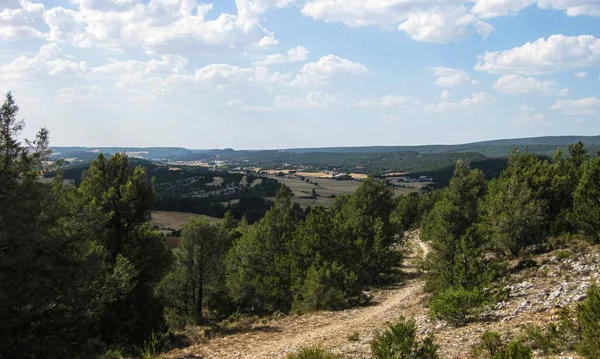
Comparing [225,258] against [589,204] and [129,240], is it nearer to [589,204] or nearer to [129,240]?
[129,240]

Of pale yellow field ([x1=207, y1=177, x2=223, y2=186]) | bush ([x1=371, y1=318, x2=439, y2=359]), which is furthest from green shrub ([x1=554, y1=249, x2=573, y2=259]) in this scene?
pale yellow field ([x1=207, y1=177, x2=223, y2=186])

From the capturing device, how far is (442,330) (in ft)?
48.9

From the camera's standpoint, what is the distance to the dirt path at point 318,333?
15266mm

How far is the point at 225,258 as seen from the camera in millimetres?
34938

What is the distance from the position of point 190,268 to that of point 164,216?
7868cm

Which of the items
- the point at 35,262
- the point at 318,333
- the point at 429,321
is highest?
the point at 35,262

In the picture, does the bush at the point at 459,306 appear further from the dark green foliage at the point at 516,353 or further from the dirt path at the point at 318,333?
the dark green foliage at the point at 516,353

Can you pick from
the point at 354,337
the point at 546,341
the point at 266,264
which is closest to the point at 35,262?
the point at 354,337

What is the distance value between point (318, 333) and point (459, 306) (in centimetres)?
621

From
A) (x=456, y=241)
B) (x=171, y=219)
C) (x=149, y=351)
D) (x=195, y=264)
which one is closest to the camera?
(x=149, y=351)

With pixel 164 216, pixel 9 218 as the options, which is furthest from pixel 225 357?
pixel 164 216

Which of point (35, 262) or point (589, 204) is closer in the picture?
point (35, 262)

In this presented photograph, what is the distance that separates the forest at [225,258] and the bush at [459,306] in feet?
0.16

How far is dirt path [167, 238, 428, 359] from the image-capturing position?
1527 centimetres
